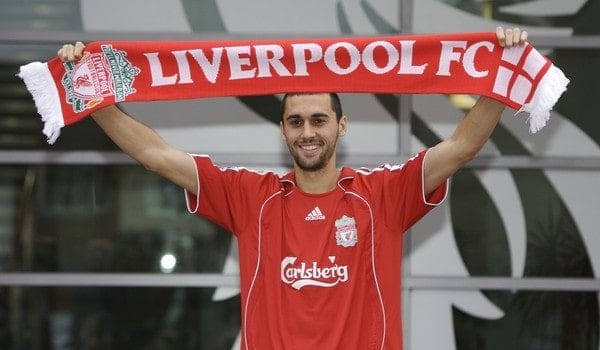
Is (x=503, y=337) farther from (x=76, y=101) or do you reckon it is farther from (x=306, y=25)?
(x=76, y=101)

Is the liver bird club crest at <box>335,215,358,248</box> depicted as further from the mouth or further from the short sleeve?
the mouth

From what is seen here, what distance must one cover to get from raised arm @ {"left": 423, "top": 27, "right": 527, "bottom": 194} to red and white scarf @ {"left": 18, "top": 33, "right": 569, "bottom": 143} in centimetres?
12

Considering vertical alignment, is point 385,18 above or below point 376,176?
above

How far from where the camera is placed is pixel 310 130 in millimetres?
4203

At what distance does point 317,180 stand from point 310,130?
23 cm

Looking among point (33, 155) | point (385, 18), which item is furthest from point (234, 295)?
point (385, 18)

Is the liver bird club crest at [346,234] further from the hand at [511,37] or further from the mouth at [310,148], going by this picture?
the hand at [511,37]

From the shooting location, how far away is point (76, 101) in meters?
4.41

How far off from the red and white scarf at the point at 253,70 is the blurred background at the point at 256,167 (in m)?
2.12

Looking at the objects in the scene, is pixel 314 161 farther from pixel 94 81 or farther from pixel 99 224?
pixel 99 224

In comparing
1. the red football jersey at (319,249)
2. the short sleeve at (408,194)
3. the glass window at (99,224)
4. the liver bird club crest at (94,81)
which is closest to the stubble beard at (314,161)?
the red football jersey at (319,249)

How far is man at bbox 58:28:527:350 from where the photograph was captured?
420cm

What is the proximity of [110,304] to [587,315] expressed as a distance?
282 cm

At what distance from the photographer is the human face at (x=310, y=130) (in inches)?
165
